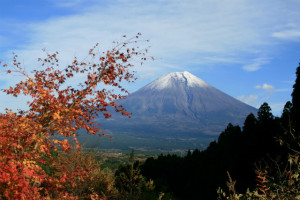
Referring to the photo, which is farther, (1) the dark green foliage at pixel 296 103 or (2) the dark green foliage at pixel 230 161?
(2) the dark green foliage at pixel 230 161

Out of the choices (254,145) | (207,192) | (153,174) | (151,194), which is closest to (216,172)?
(207,192)

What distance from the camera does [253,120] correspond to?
21875mm

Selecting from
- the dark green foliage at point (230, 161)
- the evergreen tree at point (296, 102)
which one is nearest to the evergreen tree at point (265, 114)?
the dark green foliage at point (230, 161)

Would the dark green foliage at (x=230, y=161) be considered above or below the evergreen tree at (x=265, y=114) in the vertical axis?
below

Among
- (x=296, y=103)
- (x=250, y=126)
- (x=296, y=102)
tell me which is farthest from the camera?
(x=250, y=126)

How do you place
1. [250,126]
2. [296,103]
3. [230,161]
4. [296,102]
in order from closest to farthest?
[296,103]
[296,102]
[230,161]
[250,126]

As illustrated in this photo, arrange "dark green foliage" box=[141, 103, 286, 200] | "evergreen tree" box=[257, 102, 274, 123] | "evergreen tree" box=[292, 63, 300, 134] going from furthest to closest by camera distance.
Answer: "evergreen tree" box=[257, 102, 274, 123] → "dark green foliage" box=[141, 103, 286, 200] → "evergreen tree" box=[292, 63, 300, 134]

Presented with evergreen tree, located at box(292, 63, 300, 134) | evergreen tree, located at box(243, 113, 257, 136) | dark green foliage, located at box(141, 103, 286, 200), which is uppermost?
evergreen tree, located at box(292, 63, 300, 134)

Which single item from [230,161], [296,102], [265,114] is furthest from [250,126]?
[296,102]

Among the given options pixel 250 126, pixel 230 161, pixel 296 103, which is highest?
pixel 296 103

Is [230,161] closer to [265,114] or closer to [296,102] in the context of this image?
[265,114]

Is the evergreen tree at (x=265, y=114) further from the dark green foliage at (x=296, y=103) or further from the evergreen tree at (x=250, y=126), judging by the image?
the dark green foliage at (x=296, y=103)

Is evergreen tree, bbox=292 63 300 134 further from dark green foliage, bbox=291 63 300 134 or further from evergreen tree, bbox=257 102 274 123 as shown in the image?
evergreen tree, bbox=257 102 274 123

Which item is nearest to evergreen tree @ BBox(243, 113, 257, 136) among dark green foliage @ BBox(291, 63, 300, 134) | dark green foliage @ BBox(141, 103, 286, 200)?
dark green foliage @ BBox(141, 103, 286, 200)
